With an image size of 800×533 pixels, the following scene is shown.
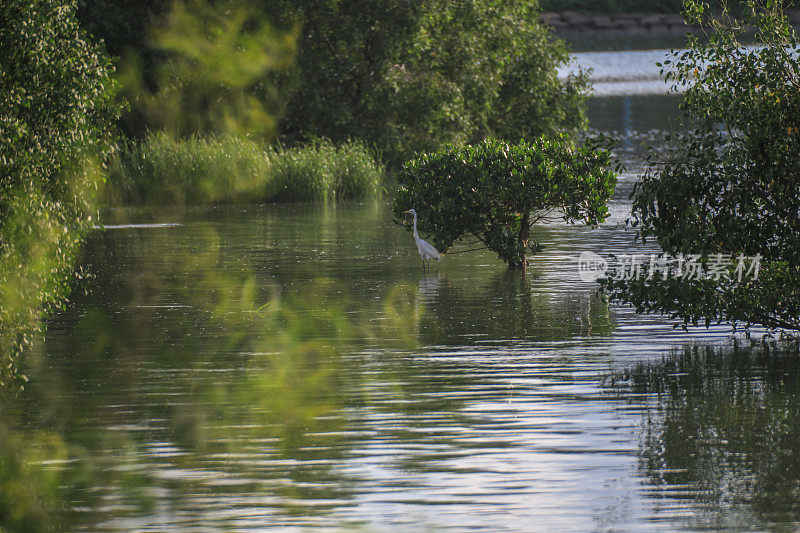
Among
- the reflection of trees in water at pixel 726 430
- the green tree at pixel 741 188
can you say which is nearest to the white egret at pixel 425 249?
the green tree at pixel 741 188

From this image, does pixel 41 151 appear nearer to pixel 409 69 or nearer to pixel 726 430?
pixel 726 430

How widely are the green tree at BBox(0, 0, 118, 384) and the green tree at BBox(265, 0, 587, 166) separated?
27.9m

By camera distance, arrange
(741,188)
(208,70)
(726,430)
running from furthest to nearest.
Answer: (208,70), (741,188), (726,430)

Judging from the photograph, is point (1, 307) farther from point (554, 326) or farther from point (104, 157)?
point (554, 326)

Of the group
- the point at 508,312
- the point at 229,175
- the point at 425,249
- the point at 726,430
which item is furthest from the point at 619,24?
the point at 726,430

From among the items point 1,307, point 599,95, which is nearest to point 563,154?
point 1,307

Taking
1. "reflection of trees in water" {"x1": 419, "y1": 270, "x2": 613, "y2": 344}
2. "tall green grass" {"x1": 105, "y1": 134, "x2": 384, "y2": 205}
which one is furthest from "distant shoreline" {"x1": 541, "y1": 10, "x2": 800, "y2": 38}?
"reflection of trees in water" {"x1": 419, "y1": 270, "x2": 613, "y2": 344}

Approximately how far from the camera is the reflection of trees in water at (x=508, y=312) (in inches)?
579

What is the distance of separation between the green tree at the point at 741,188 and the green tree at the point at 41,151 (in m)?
5.20

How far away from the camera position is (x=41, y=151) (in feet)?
36.6

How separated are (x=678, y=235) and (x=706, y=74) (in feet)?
5.35

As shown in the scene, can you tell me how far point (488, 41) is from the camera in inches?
1657

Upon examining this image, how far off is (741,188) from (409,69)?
28.3 m

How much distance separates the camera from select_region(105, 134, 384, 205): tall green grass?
1377 inches
